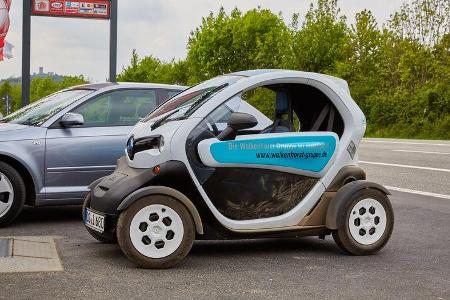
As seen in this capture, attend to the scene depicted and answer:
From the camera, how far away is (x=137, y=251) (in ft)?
19.3

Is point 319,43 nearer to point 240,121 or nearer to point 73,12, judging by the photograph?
point 73,12

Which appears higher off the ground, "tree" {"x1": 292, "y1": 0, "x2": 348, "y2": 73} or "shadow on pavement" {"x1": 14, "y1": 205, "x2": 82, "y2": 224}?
"tree" {"x1": 292, "y1": 0, "x2": 348, "y2": 73}

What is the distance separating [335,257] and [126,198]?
72.9 inches

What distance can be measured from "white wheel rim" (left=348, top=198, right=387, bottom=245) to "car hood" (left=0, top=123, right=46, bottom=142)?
339 cm

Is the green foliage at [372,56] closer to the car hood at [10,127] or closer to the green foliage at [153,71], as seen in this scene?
the green foliage at [153,71]

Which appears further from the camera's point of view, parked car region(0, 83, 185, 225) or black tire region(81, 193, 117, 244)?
parked car region(0, 83, 185, 225)

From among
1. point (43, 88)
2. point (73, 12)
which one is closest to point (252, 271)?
point (73, 12)

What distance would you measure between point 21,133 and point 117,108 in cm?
110

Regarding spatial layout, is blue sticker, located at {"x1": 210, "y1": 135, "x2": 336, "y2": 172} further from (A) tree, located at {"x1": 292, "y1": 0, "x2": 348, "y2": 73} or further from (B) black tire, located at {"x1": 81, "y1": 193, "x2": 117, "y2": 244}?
(A) tree, located at {"x1": 292, "y1": 0, "x2": 348, "y2": 73}

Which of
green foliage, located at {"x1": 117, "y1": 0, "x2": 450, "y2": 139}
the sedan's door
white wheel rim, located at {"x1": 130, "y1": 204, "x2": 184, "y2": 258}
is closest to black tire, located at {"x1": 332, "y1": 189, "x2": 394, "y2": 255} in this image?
white wheel rim, located at {"x1": 130, "y1": 204, "x2": 184, "y2": 258}

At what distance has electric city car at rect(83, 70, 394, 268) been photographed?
5.97 metres

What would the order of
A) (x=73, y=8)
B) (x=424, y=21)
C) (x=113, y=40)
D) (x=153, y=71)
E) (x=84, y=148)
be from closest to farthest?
Answer: (x=84, y=148) → (x=113, y=40) → (x=73, y=8) → (x=424, y=21) → (x=153, y=71)

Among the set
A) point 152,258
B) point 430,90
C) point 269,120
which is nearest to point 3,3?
point 269,120

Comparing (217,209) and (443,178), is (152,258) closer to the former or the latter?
(217,209)
